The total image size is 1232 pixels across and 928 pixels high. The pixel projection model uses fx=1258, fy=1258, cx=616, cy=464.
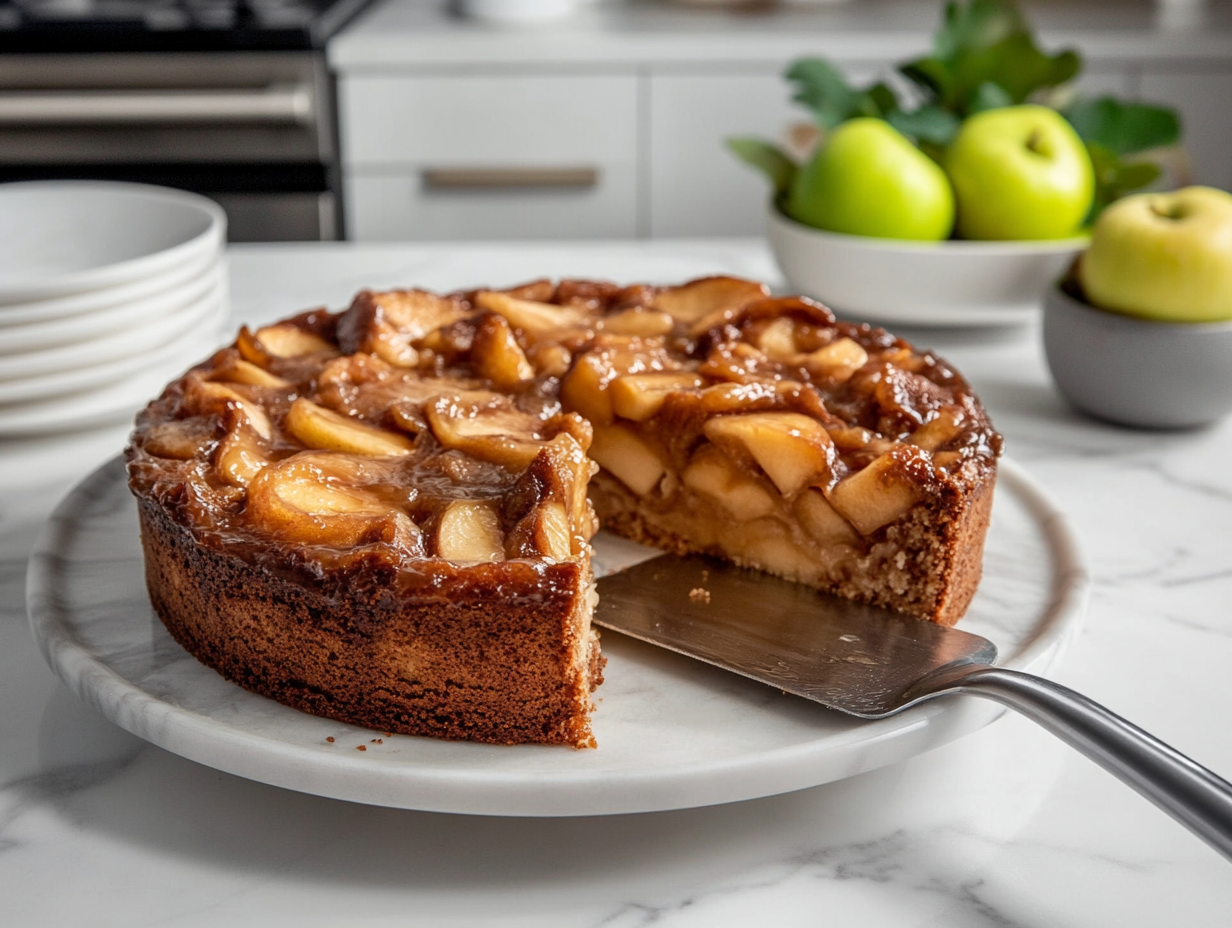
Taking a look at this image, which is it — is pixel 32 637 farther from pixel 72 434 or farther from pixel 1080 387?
pixel 1080 387

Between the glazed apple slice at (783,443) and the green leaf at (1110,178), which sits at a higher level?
the green leaf at (1110,178)

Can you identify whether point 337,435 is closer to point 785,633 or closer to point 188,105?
point 785,633

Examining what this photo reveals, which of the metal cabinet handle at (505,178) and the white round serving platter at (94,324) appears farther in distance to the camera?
the metal cabinet handle at (505,178)

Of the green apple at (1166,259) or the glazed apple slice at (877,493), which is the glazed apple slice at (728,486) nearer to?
the glazed apple slice at (877,493)

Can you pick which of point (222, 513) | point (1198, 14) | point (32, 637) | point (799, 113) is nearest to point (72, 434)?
point (32, 637)

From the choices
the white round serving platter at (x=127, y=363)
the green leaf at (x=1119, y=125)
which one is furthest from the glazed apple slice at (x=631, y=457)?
the green leaf at (x=1119, y=125)

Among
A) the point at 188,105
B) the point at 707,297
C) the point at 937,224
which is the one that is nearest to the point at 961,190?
the point at 937,224

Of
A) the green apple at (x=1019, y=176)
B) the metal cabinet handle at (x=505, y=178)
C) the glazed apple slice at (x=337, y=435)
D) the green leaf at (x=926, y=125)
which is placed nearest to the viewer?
the glazed apple slice at (x=337, y=435)
